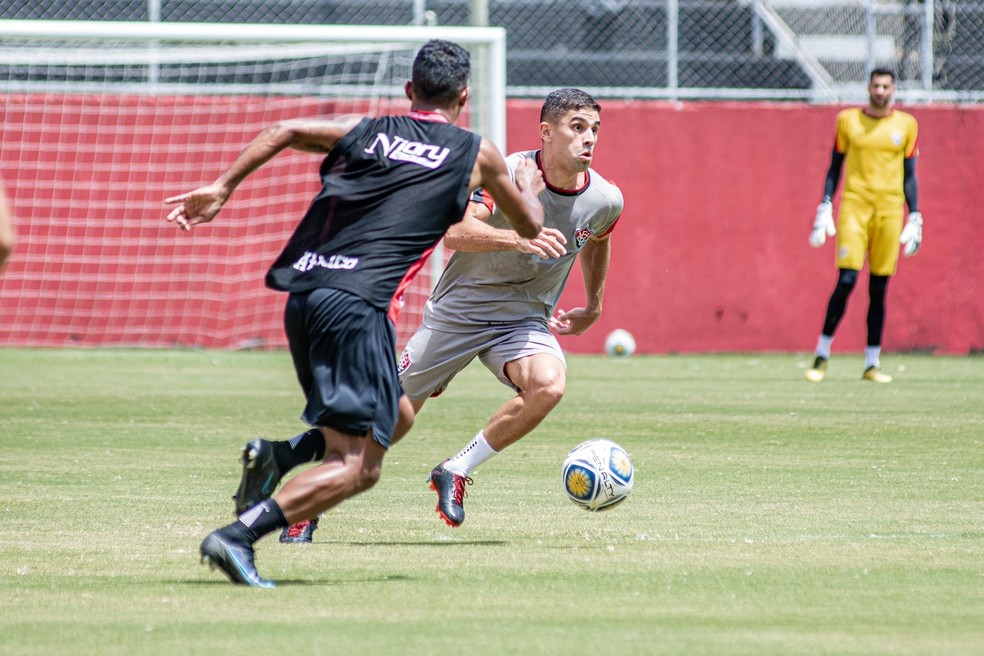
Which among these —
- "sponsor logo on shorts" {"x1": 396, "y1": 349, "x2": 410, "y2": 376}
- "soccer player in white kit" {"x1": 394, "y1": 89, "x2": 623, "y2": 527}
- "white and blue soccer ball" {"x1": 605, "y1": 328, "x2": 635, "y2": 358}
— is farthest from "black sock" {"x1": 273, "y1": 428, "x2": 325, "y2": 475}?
"white and blue soccer ball" {"x1": 605, "y1": 328, "x2": 635, "y2": 358}

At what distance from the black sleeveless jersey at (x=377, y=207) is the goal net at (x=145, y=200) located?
1139cm

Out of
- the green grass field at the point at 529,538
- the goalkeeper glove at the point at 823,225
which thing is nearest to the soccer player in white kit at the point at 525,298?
the green grass field at the point at 529,538

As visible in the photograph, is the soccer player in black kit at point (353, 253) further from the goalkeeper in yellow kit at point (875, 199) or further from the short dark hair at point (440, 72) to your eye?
the goalkeeper in yellow kit at point (875, 199)

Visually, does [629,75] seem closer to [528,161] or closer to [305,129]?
[528,161]

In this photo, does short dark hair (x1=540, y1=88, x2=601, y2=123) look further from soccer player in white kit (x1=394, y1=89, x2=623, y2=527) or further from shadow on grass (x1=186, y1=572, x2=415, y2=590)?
shadow on grass (x1=186, y1=572, x2=415, y2=590)

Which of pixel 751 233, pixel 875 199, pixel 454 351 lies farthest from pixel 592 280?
pixel 751 233

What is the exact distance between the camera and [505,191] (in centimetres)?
589

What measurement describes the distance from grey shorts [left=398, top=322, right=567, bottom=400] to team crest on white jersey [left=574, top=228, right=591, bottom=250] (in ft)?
1.58

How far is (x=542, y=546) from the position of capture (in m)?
6.44

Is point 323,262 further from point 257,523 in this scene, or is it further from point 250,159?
point 257,523

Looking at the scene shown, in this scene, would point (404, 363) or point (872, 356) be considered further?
point (872, 356)

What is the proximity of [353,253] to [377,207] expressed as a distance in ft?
0.63

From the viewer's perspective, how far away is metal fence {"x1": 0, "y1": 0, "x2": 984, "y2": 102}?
18.6m

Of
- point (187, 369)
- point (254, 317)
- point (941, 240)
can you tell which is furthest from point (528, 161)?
point (941, 240)
